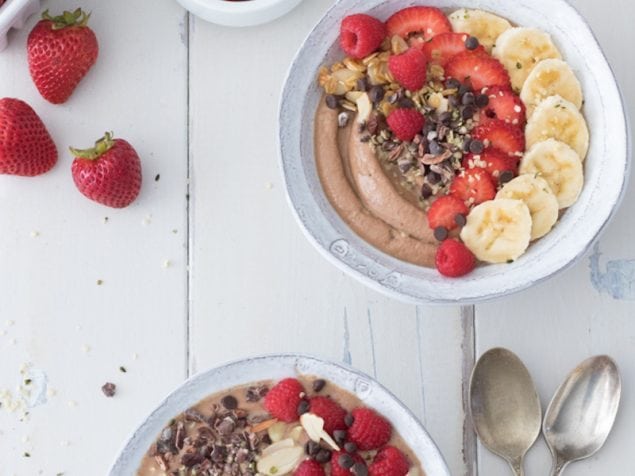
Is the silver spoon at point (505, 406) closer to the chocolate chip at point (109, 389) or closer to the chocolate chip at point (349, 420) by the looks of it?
the chocolate chip at point (349, 420)

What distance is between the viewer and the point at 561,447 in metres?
2.40

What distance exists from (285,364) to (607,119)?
0.82 m

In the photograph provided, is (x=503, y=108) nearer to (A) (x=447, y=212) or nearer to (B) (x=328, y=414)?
(A) (x=447, y=212)

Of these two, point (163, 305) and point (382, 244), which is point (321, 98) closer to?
point (382, 244)

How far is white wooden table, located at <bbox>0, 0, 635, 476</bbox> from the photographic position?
2.47 m

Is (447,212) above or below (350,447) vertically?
above

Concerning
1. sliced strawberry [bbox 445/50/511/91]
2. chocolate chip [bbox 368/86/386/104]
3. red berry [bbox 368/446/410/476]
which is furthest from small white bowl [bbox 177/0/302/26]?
red berry [bbox 368/446/410/476]

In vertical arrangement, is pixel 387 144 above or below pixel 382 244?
above

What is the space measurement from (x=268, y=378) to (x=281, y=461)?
0.16 metres

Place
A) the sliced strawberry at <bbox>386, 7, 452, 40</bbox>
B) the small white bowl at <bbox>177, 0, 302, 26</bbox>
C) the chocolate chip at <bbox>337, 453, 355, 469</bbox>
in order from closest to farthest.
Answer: the chocolate chip at <bbox>337, 453, 355, 469</bbox>, the sliced strawberry at <bbox>386, 7, 452, 40</bbox>, the small white bowl at <bbox>177, 0, 302, 26</bbox>

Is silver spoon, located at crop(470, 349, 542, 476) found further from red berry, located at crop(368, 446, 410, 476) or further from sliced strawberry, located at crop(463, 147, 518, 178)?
sliced strawberry, located at crop(463, 147, 518, 178)

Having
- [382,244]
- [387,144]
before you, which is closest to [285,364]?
[382,244]

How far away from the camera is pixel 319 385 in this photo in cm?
221


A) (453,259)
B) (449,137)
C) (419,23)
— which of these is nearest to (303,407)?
(453,259)
